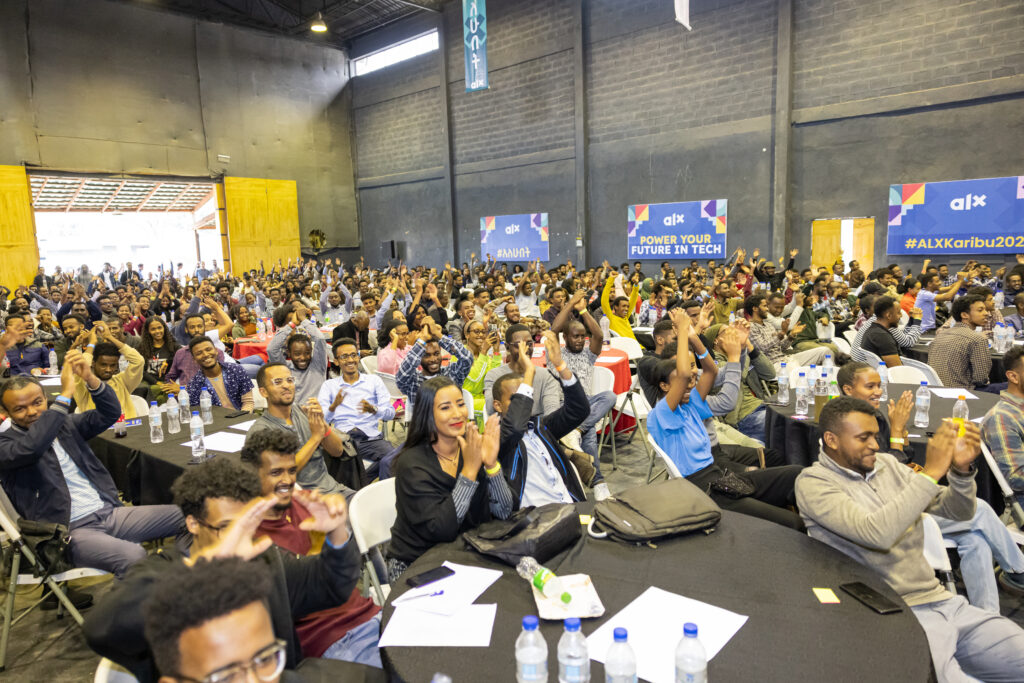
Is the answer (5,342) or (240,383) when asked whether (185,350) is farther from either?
(5,342)

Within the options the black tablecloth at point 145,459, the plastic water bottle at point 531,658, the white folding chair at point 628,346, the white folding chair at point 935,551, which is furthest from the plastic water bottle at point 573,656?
the white folding chair at point 628,346

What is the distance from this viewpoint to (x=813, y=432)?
4172 mm

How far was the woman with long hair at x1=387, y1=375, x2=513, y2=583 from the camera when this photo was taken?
8.41 ft

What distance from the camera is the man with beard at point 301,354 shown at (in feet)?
17.3

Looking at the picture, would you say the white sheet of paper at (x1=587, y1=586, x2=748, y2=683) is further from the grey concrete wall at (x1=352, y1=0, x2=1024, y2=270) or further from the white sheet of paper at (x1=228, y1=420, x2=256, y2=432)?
the grey concrete wall at (x1=352, y1=0, x2=1024, y2=270)

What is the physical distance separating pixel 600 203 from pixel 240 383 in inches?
539

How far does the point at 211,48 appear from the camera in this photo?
67.7 ft

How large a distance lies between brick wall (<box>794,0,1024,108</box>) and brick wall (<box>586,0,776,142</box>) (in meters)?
0.87

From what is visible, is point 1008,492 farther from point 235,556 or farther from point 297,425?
point 297,425

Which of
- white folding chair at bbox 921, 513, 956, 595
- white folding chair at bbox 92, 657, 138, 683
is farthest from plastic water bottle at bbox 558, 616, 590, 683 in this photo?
white folding chair at bbox 921, 513, 956, 595

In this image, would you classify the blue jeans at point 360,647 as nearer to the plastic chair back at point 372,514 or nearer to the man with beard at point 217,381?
the plastic chair back at point 372,514

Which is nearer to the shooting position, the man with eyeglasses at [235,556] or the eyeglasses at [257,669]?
the eyeglasses at [257,669]

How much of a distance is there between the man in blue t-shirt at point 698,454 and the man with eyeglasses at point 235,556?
208 centimetres

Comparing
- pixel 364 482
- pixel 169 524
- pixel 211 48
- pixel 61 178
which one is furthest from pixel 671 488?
pixel 211 48
